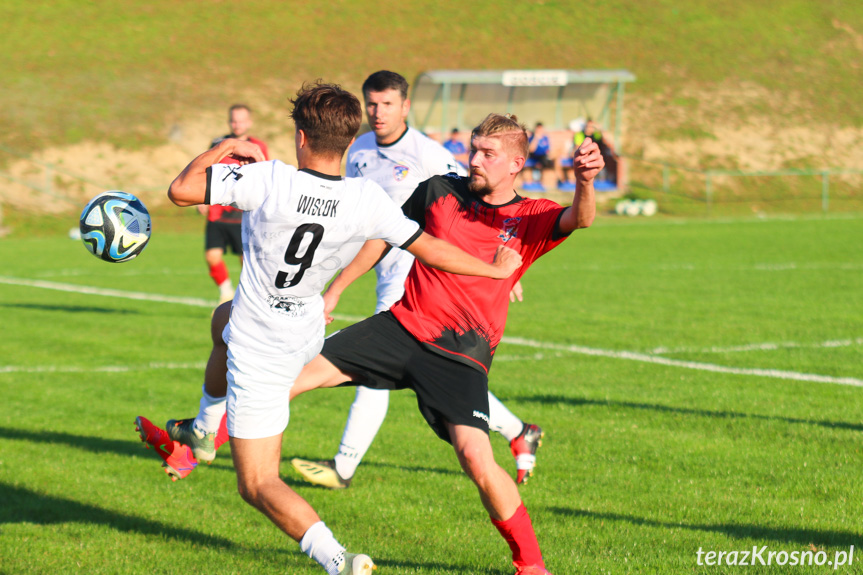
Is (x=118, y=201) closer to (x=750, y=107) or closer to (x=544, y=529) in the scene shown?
(x=544, y=529)

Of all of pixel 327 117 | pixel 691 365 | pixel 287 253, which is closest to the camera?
pixel 327 117

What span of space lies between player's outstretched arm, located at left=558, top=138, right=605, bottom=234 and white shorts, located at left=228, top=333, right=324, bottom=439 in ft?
5.16

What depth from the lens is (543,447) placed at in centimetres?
661

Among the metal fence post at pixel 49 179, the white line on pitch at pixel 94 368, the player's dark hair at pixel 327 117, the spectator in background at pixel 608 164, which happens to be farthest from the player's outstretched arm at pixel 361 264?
the metal fence post at pixel 49 179

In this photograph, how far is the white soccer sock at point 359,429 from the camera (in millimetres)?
5871

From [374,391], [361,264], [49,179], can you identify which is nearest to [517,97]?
[49,179]

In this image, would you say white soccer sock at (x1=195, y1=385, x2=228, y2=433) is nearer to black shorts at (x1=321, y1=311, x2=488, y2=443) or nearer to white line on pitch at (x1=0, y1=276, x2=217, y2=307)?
black shorts at (x1=321, y1=311, x2=488, y2=443)

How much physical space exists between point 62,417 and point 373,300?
7132 millimetres

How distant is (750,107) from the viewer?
45.9 metres

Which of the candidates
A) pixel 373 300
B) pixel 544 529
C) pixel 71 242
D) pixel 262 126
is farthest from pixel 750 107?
pixel 544 529

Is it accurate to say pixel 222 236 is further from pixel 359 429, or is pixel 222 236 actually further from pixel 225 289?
pixel 359 429

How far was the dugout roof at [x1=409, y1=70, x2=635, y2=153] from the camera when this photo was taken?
112 ft

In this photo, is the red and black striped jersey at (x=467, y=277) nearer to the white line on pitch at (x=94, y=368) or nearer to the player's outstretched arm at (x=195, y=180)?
the player's outstretched arm at (x=195, y=180)

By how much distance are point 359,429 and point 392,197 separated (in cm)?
171
